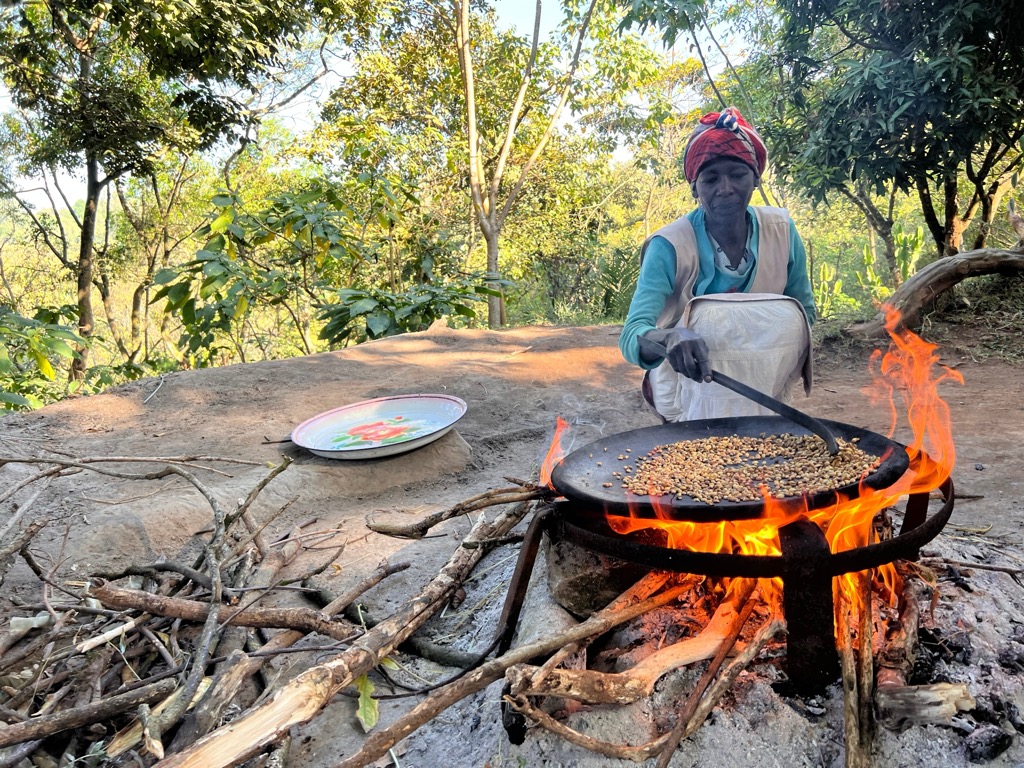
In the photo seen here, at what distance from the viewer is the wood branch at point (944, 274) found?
222 inches

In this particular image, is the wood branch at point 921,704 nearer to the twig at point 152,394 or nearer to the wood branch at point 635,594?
the wood branch at point 635,594

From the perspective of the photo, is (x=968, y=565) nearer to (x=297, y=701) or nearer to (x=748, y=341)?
(x=748, y=341)

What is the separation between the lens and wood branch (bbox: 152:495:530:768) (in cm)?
97

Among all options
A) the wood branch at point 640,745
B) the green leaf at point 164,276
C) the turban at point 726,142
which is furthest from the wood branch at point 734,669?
the green leaf at point 164,276

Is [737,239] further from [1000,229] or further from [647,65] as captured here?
[647,65]

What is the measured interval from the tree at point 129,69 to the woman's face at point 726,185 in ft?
19.5

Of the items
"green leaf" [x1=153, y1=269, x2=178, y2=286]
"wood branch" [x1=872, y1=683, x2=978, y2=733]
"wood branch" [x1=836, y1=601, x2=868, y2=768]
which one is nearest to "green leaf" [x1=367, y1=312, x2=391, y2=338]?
"green leaf" [x1=153, y1=269, x2=178, y2=286]

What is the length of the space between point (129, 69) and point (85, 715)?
1104cm

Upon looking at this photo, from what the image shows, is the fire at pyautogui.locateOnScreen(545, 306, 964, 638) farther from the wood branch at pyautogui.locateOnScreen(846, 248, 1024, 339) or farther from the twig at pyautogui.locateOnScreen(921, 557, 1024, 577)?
the wood branch at pyautogui.locateOnScreen(846, 248, 1024, 339)

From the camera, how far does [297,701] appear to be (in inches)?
43.1

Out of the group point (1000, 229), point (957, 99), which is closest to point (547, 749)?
point (957, 99)

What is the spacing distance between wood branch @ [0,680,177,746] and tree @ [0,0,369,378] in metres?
6.37

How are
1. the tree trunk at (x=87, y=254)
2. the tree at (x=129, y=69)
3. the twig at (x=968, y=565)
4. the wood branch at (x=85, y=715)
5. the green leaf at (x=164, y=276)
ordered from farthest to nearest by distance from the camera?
the tree trunk at (x=87, y=254)
the tree at (x=129, y=69)
the green leaf at (x=164, y=276)
the twig at (x=968, y=565)
the wood branch at (x=85, y=715)

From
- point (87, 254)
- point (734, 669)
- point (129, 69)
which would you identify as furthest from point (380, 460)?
point (129, 69)
